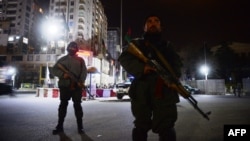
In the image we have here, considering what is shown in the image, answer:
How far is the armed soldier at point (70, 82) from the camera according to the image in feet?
17.0

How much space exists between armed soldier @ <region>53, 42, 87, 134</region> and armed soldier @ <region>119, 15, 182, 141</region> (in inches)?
96.3

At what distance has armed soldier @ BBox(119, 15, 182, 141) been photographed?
107 inches

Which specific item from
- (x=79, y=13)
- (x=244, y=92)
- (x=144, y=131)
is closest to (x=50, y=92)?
(x=144, y=131)

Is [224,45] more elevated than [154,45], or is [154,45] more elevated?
[224,45]

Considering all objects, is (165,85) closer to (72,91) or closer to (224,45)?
(72,91)

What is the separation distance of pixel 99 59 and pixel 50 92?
4277 cm

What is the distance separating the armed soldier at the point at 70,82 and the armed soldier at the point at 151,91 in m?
2.45

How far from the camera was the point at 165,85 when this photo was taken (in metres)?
2.83

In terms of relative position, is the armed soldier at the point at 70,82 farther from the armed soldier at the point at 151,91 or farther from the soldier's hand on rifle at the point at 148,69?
the soldier's hand on rifle at the point at 148,69

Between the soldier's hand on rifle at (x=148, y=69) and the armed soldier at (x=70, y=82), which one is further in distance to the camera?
the armed soldier at (x=70, y=82)

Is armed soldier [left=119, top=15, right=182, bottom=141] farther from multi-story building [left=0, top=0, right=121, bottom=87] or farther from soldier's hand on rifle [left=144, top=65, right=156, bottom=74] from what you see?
multi-story building [left=0, top=0, right=121, bottom=87]

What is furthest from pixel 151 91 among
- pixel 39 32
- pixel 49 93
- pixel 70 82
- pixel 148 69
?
A: pixel 39 32

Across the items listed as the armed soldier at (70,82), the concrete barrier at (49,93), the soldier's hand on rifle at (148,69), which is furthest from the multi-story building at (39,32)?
the soldier's hand on rifle at (148,69)

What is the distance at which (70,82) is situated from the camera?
521 cm
